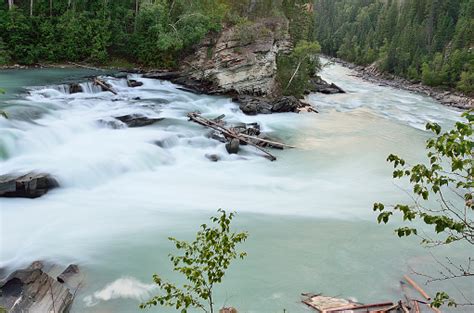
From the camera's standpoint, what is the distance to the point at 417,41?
63.0 metres

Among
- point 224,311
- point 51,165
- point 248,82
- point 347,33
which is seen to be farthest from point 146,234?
point 347,33

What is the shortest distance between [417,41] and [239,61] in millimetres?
48455

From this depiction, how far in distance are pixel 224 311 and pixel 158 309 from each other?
1256 mm

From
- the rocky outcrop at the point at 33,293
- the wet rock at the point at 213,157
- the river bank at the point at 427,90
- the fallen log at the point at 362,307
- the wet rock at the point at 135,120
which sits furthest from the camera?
the river bank at the point at 427,90

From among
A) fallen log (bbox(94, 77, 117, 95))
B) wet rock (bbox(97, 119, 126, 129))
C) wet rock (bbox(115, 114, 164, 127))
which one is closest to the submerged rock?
fallen log (bbox(94, 77, 117, 95))

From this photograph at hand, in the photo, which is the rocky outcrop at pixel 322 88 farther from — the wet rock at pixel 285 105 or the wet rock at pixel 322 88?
the wet rock at pixel 285 105

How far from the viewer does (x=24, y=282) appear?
21.6 ft

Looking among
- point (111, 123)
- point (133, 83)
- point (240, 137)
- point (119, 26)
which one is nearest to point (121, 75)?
point (133, 83)

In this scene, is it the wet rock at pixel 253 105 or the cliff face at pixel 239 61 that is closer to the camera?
the wet rock at pixel 253 105

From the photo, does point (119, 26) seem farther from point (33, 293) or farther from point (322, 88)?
point (33, 293)

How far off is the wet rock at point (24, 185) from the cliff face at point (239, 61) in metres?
16.4

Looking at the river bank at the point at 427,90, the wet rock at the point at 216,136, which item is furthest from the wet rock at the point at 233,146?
the river bank at the point at 427,90

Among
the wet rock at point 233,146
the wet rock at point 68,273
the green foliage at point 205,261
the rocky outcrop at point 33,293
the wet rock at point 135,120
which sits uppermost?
the green foliage at point 205,261

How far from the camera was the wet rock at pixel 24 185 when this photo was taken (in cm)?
1019
